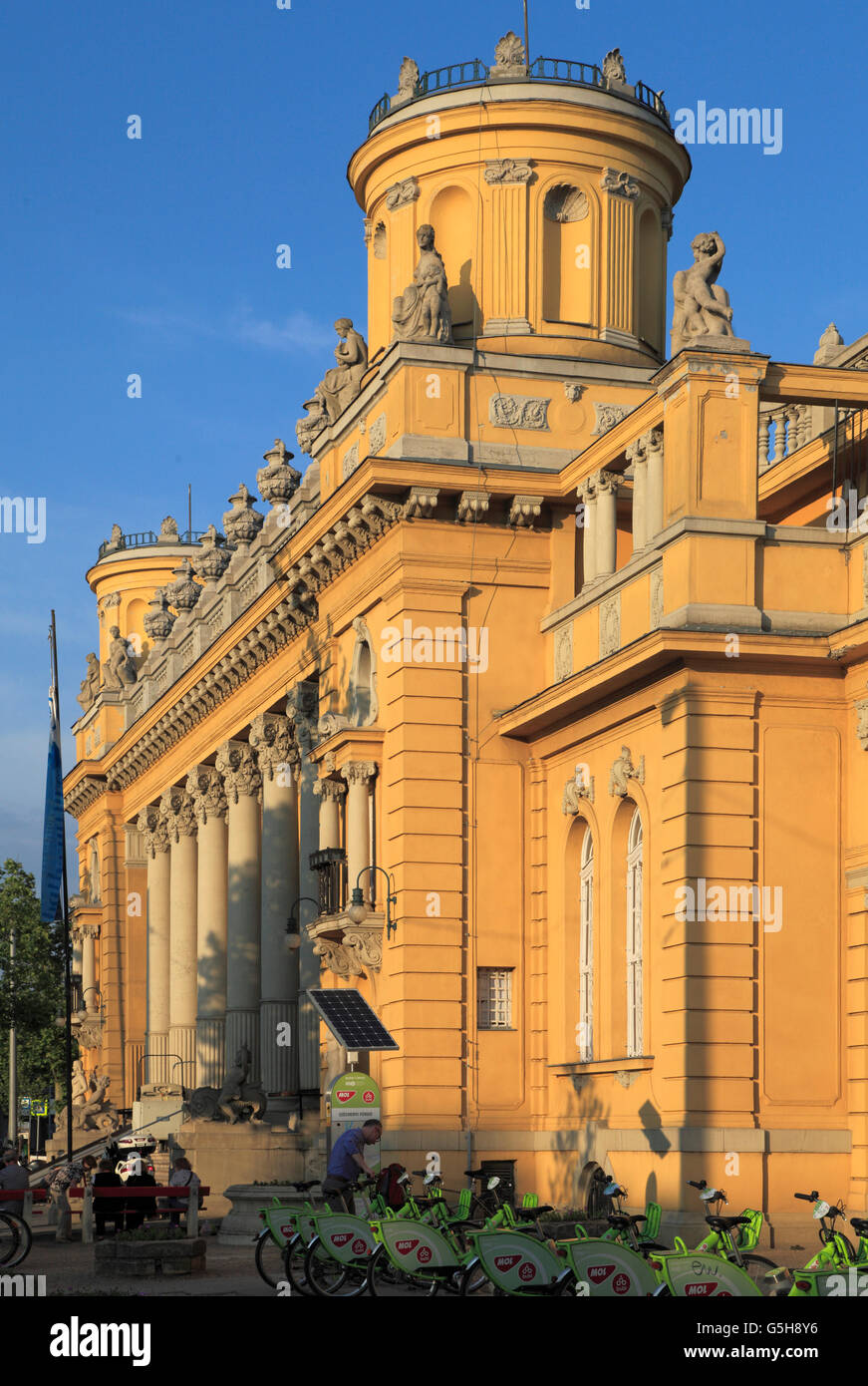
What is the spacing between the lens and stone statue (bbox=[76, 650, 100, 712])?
67.2 metres

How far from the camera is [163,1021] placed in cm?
5397

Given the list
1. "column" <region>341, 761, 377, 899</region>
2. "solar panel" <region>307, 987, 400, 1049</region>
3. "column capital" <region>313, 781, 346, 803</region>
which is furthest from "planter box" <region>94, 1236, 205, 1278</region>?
"column capital" <region>313, 781, 346, 803</region>

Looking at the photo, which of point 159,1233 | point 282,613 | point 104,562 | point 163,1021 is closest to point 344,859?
point 282,613

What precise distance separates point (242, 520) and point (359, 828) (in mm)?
18493

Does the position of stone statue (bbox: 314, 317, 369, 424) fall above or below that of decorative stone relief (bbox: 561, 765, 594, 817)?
above

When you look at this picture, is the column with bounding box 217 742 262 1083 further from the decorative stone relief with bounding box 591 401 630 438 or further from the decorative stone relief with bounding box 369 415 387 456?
the decorative stone relief with bounding box 591 401 630 438

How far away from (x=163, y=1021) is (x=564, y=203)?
27.9 meters

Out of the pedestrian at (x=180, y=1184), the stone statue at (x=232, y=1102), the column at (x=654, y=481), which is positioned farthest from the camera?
the stone statue at (x=232, y=1102)

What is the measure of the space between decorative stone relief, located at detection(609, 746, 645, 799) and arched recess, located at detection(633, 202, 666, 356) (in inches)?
441

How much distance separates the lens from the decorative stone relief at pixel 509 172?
33406mm

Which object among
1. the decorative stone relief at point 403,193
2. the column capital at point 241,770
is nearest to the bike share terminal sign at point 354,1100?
the decorative stone relief at point 403,193

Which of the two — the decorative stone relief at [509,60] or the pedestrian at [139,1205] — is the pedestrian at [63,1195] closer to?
the pedestrian at [139,1205]

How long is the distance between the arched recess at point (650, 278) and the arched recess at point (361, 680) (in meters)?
7.72
